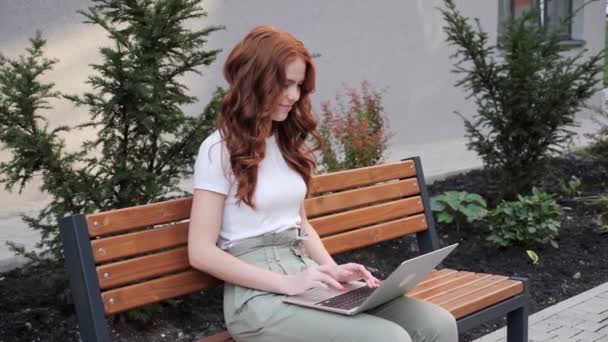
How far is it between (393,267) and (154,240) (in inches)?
98.8

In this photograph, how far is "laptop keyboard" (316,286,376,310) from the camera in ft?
7.81

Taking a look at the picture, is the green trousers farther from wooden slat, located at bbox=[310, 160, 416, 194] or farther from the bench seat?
wooden slat, located at bbox=[310, 160, 416, 194]

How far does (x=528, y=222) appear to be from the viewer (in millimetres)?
4984

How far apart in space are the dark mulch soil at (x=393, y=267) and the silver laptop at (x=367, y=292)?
1373mm

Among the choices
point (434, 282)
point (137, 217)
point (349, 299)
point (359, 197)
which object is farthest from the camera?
point (359, 197)

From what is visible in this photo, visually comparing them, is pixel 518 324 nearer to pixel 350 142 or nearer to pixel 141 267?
pixel 141 267

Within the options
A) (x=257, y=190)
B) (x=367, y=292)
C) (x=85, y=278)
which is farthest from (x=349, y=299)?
(x=85, y=278)

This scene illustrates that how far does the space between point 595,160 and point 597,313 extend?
3.22 m

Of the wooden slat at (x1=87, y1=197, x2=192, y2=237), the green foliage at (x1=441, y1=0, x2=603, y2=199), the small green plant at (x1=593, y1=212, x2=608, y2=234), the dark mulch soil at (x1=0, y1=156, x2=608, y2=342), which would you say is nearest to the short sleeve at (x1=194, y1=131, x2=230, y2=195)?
the wooden slat at (x1=87, y1=197, x2=192, y2=237)

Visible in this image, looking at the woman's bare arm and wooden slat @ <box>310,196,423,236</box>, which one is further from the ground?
the woman's bare arm

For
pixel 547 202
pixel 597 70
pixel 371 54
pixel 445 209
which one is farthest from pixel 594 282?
pixel 371 54

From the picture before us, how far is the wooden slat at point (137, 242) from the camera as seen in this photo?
2.44 m

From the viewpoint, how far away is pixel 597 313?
13.4 ft

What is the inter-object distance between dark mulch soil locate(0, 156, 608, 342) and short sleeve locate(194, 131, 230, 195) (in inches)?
55.0
